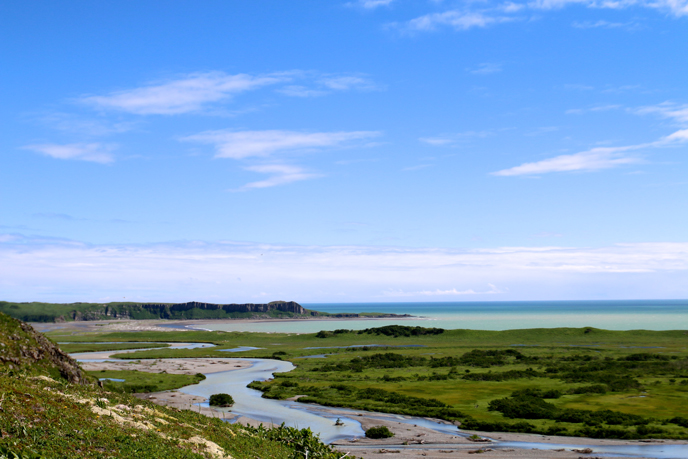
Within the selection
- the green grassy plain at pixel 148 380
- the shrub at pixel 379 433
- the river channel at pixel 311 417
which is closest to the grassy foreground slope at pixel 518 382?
the river channel at pixel 311 417

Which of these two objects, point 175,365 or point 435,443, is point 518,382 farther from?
point 175,365

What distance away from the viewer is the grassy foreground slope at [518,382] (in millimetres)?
46000

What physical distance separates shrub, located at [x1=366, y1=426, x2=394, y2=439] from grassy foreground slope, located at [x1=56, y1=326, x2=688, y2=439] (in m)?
8.19

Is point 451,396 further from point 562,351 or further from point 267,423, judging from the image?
point 562,351

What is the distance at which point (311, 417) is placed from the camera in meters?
50.0

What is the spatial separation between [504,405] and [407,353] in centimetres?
6065

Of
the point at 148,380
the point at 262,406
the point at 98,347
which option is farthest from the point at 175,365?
the point at 98,347

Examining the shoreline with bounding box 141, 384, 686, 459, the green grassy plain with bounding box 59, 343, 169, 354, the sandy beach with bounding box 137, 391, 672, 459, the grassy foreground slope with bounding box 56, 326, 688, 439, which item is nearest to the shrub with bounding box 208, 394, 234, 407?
the grassy foreground slope with bounding box 56, 326, 688, 439

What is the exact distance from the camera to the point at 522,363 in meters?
90.5

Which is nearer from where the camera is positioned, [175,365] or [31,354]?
[31,354]

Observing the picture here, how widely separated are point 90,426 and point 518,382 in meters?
61.7

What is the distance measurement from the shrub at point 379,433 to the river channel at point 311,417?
136 cm

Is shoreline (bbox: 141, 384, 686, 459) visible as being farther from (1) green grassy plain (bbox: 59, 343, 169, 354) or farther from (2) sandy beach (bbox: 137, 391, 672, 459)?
(1) green grassy plain (bbox: 59, 343, 169, 354)

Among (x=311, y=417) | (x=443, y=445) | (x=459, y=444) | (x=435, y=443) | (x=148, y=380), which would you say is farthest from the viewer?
(x=148, y=380)
